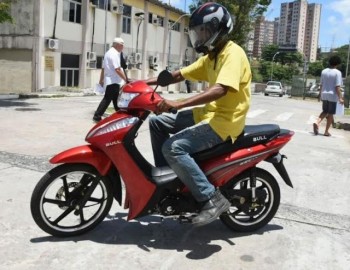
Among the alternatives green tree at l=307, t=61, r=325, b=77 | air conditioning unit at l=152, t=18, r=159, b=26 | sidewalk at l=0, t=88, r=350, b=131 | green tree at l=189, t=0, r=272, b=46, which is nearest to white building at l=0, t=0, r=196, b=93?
air conditioning unit at l=152, t=18, r=159, b=26

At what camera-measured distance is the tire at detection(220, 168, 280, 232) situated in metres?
4.04

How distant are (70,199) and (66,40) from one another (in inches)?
867

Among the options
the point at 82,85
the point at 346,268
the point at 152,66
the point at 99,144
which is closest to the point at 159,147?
the point at 99,144

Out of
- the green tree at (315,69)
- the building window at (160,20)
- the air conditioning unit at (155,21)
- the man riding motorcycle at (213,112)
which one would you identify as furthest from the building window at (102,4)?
the green tree at (315,69)

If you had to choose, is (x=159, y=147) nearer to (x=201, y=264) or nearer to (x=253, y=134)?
(x=253, y=134)

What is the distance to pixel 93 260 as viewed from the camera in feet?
11.3

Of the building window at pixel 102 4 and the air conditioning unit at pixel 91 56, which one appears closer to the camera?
the air conditioning unit at pixel 91 56

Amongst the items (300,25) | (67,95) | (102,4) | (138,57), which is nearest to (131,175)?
(67,95)

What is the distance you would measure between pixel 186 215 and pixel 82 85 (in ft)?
76.9

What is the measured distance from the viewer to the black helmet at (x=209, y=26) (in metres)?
3.61

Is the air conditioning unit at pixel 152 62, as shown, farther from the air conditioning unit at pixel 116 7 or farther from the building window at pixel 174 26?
the air conditioning unit at pixel 116 7

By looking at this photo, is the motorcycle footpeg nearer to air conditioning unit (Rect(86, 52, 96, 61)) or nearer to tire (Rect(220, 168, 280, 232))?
tire (Rect(220, 168, 280, 232))

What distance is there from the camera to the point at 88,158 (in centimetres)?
366

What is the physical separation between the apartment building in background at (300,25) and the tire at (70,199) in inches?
4594
